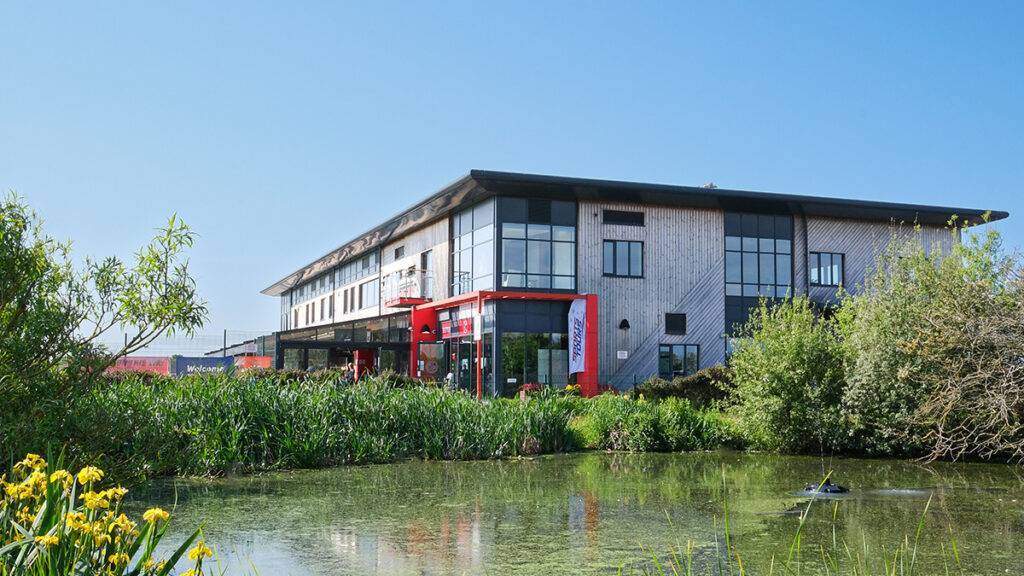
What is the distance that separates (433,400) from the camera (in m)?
15.0

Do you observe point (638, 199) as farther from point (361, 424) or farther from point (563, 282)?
point (361, 424)

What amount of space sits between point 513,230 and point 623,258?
3723mm

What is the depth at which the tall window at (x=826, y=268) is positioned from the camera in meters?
32.6

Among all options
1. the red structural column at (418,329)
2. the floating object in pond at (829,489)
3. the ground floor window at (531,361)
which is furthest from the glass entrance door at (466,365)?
the floating object in pond at (829,489)

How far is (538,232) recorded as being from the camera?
28938 millimetres

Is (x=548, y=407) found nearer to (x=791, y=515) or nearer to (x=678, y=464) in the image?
(x=678, y=464)

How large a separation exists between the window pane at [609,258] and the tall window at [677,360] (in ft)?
9.52

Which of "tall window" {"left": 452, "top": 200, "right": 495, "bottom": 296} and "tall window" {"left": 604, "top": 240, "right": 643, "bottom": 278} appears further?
"tall window" {"left": 604, "top": 240, "right": 643, "bottom": 278}

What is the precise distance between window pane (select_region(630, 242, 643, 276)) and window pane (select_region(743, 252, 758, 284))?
3898mm

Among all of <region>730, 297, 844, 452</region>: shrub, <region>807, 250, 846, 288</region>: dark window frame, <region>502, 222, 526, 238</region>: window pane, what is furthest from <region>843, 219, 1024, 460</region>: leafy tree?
<region>807, 250, 846, 288</region>: dark window frame

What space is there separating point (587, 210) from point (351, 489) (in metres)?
19.4

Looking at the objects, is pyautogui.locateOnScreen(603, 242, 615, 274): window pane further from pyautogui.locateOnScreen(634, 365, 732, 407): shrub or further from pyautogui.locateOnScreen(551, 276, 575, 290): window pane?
pyautogui.locateOnScreen(634, 365, 732, 407): shrub

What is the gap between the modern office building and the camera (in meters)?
28.3

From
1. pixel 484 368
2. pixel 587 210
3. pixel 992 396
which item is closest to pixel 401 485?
pixel 992 396
